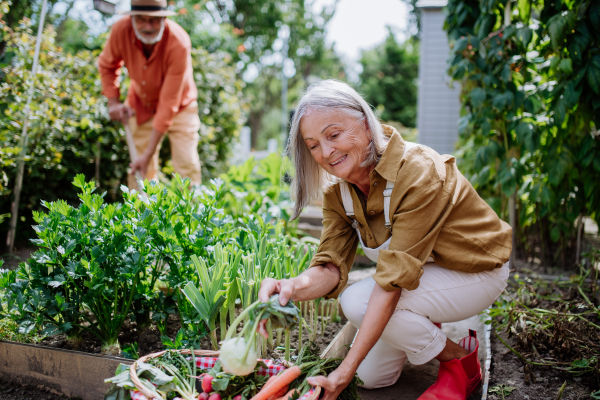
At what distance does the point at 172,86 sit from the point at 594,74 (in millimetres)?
2537

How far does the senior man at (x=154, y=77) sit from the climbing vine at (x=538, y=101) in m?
1.91

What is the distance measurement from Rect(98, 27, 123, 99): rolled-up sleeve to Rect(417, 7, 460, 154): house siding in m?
6.12

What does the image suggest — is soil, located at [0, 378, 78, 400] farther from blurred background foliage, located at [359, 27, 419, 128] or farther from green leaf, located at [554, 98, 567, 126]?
blurred background foliage, located at [359, 27, 419, 128]

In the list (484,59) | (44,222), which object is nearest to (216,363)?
(44,222)

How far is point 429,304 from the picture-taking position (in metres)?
1.71

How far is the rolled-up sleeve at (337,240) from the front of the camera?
178cm

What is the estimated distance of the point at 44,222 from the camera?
169 centimetres

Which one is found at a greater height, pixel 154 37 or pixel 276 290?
pixel 154 37

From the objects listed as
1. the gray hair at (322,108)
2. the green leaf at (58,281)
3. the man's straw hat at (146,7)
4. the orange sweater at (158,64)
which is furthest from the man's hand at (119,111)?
the gray hair at (322,108)

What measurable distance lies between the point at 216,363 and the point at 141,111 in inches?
98.7

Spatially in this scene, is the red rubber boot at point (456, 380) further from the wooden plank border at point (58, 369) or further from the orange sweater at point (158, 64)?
the orange sweater at point (158, 64)

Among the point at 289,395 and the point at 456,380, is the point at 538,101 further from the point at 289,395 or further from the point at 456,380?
the point at 289,395

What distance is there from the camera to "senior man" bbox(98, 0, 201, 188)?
3012mm

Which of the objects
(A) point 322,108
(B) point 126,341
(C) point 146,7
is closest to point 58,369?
(B) point 126,341
